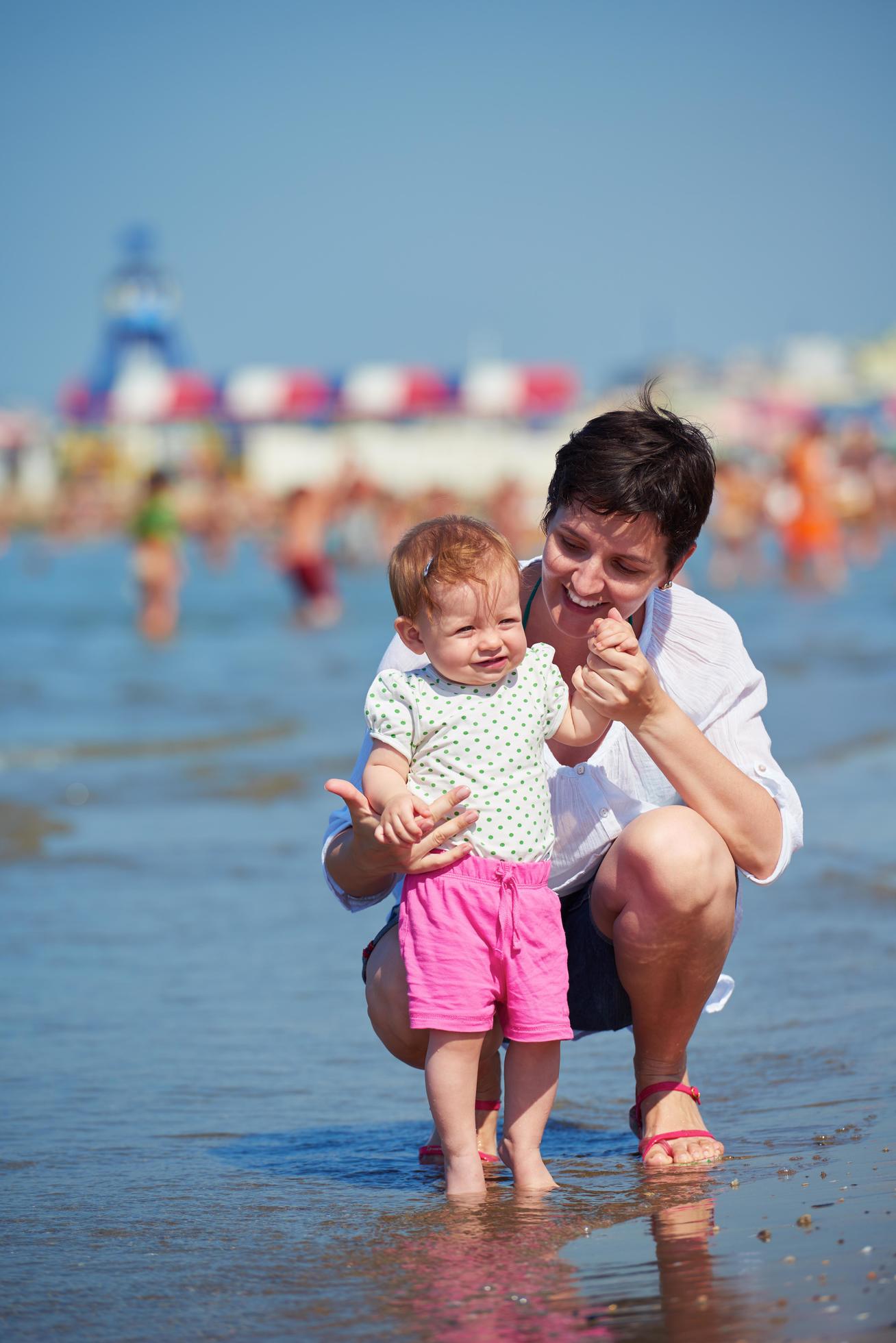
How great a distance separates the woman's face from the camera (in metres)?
2.64

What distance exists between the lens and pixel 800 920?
4402mm

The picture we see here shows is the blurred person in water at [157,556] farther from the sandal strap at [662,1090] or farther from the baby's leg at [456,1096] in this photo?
the baby's leg at [456,1096]

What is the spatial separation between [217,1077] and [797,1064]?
1.14 metres

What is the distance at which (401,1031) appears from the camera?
2.67 meters

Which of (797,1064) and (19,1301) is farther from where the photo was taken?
(797,1064)

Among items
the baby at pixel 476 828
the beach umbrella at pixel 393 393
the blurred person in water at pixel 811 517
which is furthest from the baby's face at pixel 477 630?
the beach umbrella at pixel 393 393

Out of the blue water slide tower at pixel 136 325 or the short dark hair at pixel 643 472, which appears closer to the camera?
the short dark hair at pixel 643 472

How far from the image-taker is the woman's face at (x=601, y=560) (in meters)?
2.64

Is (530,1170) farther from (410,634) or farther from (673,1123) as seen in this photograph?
(410,634)

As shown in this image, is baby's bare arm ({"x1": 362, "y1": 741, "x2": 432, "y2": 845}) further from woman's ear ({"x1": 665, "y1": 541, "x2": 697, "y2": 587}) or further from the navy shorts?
woman's ear ({"x1": 665, "y1": 541, "x2": 697, "y2": 587})

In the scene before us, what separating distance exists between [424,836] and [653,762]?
0.54 m

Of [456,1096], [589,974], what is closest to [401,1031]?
[456,1096]

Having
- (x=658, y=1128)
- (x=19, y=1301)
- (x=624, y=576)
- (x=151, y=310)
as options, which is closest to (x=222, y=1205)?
(x=19, y=1301)

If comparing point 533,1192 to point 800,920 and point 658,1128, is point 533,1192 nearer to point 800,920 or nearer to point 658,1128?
point 658,1128
